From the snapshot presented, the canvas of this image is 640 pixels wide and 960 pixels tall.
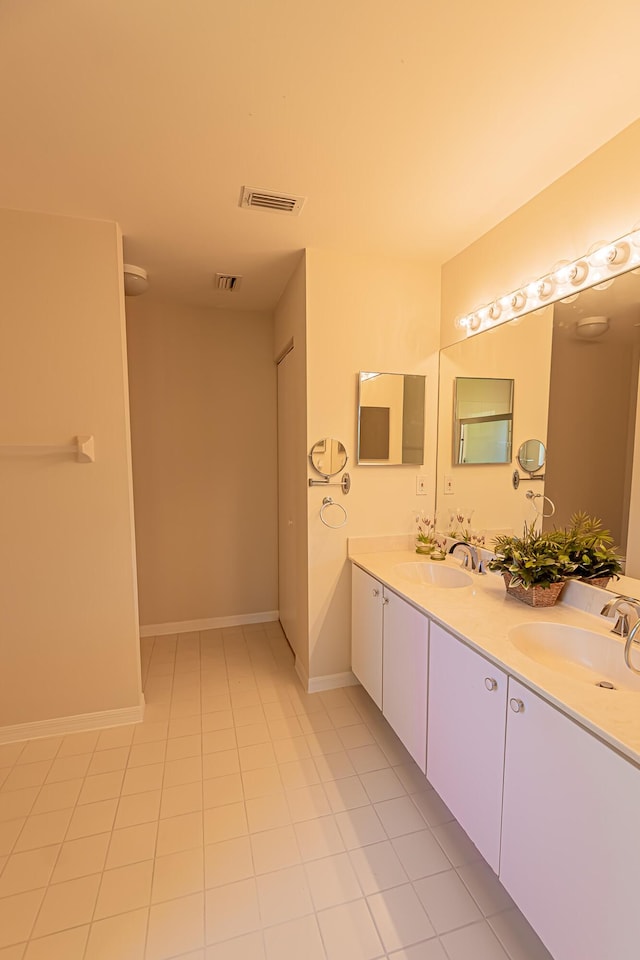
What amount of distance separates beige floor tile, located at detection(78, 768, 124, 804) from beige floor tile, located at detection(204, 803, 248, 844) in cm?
44

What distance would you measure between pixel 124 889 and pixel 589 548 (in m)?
1.96

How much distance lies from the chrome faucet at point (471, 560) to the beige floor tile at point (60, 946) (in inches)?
74.7

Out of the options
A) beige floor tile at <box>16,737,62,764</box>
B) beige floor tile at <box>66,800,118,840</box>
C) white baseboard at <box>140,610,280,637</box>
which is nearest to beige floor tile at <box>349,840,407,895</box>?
beige floor tile at <box>66,800,118,840</box>

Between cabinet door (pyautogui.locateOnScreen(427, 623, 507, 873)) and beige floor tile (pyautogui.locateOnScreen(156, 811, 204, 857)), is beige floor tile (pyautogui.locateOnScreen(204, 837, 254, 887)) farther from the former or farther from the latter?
cabinet door (pyautogui.locateOnScreen(427, 623, 507, 873))

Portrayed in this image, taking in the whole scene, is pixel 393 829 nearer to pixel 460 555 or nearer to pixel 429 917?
pixel 429 917

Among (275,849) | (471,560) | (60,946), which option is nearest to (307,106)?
(471,560)

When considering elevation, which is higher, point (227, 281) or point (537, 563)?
point (227, 281)

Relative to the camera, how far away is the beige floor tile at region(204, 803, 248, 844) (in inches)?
60.6

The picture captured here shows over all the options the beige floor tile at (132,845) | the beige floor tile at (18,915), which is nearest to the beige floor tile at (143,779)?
the beige floor tile at (132,845)

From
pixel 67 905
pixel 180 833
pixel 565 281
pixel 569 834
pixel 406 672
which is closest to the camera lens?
pixel 569 834

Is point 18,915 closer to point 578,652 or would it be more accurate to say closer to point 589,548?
point 578,652

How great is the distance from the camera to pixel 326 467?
2334mm

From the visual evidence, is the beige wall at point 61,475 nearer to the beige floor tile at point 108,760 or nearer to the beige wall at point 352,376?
the beige floor tile at point 108,760

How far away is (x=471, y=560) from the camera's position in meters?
2.11
